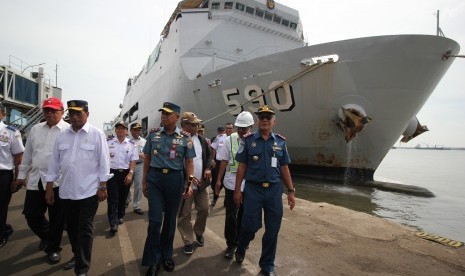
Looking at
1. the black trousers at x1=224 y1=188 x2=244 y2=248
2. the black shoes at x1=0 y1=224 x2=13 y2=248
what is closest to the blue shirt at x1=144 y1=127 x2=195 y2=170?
the black trousers at x1=224 y1=188 x2=244 y2=248

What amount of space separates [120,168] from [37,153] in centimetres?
139

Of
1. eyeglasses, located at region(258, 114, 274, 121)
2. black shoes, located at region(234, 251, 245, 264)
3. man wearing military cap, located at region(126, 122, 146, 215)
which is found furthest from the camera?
man wearing military cap, located at region(126, 122, 146, 215)

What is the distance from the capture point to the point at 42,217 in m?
3.28

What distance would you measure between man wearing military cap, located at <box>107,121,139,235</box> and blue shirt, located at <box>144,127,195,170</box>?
1726 millimetres

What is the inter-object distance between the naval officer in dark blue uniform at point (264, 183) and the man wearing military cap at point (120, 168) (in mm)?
2204

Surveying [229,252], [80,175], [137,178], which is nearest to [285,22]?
[137,178]

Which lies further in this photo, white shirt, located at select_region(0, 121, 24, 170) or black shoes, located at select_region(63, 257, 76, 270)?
white shirt, located at select_region(0, 121, 24, 170)

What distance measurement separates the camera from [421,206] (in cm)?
922

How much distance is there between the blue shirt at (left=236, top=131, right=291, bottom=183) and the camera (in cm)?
284

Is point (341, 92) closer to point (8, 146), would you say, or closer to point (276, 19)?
point (276, 19)

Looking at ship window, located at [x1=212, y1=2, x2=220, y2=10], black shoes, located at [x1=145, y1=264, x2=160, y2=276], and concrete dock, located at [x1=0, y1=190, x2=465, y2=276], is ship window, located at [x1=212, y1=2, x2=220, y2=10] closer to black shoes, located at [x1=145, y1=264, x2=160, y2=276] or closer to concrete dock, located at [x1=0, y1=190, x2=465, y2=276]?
concrete dock, located at [x1=0, y1=190, x2=465, y2=276]

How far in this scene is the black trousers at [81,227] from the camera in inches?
101

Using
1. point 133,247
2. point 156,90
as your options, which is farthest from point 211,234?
point 156,90

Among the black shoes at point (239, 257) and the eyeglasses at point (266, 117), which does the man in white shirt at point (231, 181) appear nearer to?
the black shoes at point (239, 257)
